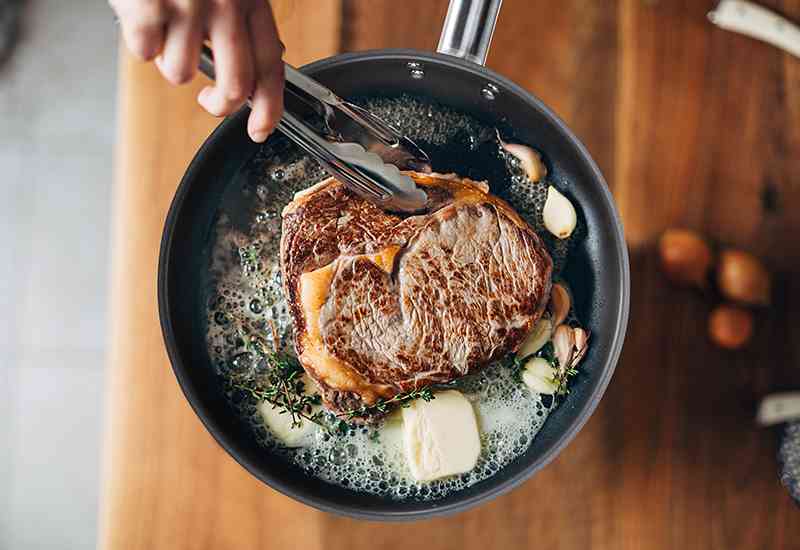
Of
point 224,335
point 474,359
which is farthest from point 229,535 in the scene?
point 474,359

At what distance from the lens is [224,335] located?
82 cm

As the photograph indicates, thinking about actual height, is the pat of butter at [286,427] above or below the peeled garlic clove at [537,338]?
below

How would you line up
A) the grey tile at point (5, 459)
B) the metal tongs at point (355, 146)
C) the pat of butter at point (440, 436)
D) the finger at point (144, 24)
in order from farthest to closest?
the grey tile at point (5, 459) → the pat of butter at point (440, 436) → the metal tongs at point (355, 146) → the finger at point (144, 24)

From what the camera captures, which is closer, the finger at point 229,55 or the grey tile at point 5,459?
the finger at point 229,55

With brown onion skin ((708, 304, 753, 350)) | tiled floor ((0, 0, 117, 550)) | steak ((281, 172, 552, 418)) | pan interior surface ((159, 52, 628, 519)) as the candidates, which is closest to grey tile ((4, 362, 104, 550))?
tiled floor ((0, 0, 117, 550))

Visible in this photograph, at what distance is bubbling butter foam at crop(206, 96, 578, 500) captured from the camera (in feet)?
2.64

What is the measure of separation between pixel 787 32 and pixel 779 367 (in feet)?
1.42

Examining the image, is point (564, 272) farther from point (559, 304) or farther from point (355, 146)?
point (355, 146)

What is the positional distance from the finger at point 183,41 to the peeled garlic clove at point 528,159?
0.41m

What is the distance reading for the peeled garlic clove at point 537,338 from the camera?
813 mm

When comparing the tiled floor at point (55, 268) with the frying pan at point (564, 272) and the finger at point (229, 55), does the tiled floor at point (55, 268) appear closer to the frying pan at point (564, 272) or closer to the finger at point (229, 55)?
the frying pan at point (564, 272)

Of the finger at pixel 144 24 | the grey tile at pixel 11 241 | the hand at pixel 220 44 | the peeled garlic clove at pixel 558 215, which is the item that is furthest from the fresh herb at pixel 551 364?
the grey tile at pixel 11 241

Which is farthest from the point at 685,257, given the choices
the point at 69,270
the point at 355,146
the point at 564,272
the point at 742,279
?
the point at 69,270

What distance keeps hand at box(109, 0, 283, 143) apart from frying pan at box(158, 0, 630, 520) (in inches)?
8.8
